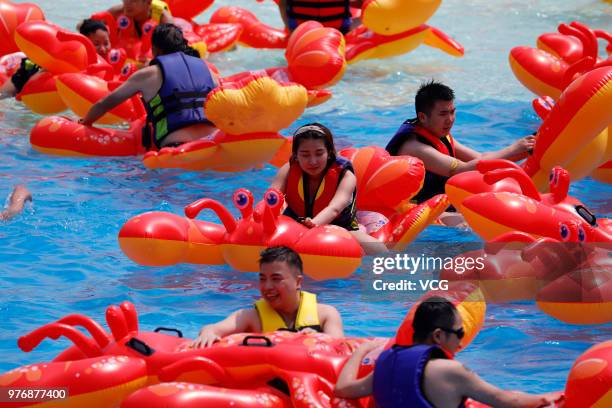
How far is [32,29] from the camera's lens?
8.15m

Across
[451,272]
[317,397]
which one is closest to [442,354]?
[317,397]

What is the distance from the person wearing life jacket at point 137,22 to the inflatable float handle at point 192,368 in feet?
18.0

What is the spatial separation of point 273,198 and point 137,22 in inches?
166

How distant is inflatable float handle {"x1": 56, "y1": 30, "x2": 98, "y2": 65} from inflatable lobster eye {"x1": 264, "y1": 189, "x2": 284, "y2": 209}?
3.27 meters

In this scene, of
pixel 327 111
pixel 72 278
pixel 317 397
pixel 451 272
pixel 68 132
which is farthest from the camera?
pixel 327 111

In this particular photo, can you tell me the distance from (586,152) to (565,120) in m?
0.27

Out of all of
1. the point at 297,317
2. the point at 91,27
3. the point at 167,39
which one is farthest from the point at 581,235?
the point at 91,27

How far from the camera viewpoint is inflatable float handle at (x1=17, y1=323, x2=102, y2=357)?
13.7 feet

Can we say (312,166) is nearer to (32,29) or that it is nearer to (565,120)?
(565,120)

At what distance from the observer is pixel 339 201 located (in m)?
5.88

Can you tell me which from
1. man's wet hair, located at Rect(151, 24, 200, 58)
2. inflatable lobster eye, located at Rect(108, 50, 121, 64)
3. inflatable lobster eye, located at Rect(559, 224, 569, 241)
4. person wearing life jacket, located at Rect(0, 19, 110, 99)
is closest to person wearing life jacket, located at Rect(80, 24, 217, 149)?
man's wet hair, located at Rect(151, 24, 200, 58)

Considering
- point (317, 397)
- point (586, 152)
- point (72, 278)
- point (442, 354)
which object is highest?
point (586, 152)

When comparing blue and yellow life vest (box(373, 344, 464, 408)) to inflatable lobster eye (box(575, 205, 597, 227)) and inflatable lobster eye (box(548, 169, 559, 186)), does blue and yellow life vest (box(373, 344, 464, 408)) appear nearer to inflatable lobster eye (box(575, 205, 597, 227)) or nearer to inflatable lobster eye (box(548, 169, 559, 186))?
inflatable lobster eye (box(575, 205, 597, 227))

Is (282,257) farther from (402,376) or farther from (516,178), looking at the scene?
(516,178)
